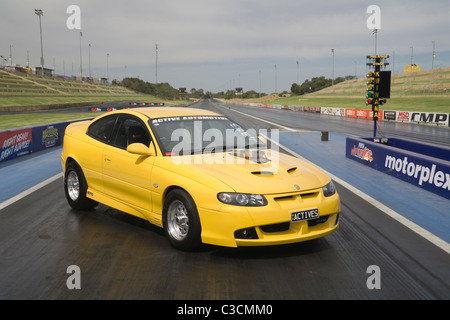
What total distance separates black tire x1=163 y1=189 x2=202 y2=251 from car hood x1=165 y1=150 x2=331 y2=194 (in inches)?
11.1

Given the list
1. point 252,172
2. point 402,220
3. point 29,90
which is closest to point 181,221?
point 252,172

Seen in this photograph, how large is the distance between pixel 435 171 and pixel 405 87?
8871cm

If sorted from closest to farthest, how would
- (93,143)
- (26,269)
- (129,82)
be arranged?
1. (26,269)
2. (93,143)
3. (129,82)

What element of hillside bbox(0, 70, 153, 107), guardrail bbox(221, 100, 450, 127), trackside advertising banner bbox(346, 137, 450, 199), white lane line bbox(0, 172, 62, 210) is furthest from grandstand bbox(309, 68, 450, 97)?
white lane line bbox(0, 172, 62, 210)

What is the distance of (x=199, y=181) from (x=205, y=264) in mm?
902

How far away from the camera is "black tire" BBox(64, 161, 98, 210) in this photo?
22.3ft

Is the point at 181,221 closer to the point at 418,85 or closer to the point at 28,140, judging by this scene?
the point at 28,140

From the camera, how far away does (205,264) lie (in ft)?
15.3

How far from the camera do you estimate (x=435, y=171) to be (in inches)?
342

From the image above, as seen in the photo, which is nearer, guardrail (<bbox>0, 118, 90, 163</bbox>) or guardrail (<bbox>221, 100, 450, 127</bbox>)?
guardrail (<bbox>0, 118, 90, 163</bbox>)

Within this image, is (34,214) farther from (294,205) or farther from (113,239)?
(294,205)

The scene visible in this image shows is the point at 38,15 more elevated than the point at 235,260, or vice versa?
the point at 38,15

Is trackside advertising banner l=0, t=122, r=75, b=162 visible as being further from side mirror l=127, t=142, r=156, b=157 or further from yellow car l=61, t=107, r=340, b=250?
side mirror l=127, t=142, r=156, b=157

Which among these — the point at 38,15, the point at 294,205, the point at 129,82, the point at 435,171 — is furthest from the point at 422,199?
the point at 129,82
